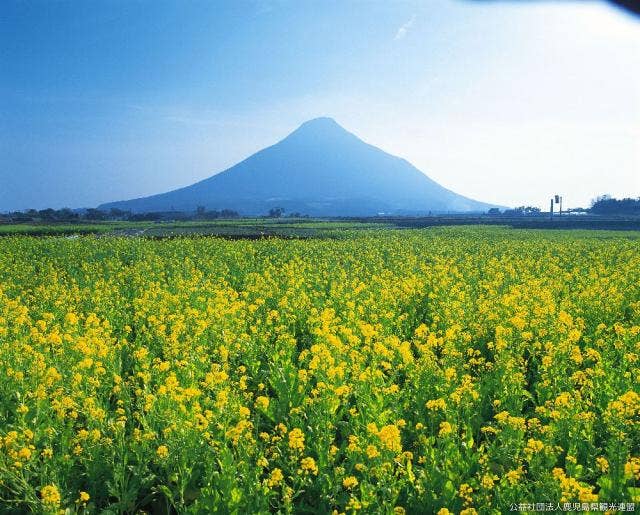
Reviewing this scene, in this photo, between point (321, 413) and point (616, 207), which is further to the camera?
point (616, 207)

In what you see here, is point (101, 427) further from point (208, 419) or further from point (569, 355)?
point (569, 355)

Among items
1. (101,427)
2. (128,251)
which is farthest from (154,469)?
(128,251)

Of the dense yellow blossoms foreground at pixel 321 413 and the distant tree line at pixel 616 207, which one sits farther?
the distant tree line at pixel 616 207

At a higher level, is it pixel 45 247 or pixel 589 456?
pixel 45 247

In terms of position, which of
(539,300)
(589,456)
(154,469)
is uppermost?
(539,300)

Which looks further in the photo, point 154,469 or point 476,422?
point 476,422

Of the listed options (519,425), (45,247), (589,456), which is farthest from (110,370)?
(45,247)

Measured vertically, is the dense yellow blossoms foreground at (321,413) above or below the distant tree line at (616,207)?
below

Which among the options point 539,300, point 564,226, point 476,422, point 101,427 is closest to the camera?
point 101,427

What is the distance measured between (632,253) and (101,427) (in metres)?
26.3

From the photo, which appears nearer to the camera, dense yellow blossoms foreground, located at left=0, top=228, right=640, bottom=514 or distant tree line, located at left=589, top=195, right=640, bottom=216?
dense yellow blossoms foreground, located at left=0, top=228, right=640, bottom=514

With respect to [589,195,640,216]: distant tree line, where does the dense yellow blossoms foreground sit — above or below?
below

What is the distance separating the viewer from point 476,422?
624 cm

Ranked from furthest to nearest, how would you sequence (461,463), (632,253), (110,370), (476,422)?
(632,253) → (110,370) → (476,422) → (461,463)
